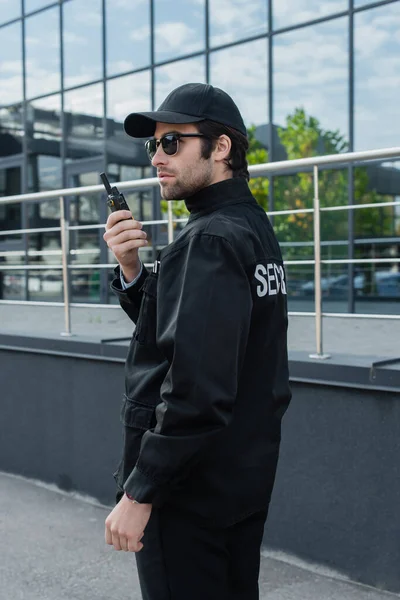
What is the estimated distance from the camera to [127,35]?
1547cm

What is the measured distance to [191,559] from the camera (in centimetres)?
205

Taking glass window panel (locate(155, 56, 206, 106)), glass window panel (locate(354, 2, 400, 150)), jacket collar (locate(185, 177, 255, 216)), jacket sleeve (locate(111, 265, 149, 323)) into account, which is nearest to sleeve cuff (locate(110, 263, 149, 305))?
jacket sleeve (locate(111, 265, 149, 323))

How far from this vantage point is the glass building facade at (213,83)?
1223cm

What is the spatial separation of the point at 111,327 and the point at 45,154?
35.1ft

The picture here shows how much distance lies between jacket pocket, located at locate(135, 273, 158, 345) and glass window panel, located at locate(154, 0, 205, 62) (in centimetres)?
1311

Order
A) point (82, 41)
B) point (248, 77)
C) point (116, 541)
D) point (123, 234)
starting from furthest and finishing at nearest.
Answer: point (82, 41) → point (248, 77) → point (123, 234) → point (116, 541)

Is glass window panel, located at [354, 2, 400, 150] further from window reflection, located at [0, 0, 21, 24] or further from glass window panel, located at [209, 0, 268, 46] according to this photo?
window reflection, located at [0, 0, 21, 24]

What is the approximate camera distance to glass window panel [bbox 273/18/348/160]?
40.9 ft

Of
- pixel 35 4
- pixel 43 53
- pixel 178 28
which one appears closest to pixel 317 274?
pixel 178 28

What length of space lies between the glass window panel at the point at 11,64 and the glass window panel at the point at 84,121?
69.1 inches

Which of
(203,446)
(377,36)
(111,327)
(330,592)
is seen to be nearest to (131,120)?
(203,446)

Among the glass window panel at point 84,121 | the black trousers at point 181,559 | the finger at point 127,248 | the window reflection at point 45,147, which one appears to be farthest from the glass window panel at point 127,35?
the black trousers at point 181,559

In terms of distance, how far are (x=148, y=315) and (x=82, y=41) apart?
50.8 ft

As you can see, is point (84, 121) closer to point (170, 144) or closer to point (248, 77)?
point (248, 77)
